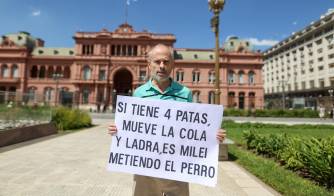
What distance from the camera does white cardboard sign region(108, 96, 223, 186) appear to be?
262 cm

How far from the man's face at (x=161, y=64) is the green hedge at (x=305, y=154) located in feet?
14.7

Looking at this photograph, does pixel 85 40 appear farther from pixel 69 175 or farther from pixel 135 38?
pixel 69 175

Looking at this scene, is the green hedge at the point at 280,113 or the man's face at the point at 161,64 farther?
the green hedge at the point at 280,113

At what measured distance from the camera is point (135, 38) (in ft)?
174

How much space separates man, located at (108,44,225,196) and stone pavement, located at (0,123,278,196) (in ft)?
8.15

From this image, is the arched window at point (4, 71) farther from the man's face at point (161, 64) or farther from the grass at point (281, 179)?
the man's face at point (161, 64)

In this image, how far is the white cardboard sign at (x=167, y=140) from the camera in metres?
Answer: 2.62

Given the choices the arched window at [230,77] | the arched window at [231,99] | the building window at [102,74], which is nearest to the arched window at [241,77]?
the arched window at [230,77]

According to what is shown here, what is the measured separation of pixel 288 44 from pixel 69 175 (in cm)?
8172

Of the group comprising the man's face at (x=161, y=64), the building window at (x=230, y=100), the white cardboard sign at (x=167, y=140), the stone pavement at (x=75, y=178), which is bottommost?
the stone pavement at (x=75, y=178)

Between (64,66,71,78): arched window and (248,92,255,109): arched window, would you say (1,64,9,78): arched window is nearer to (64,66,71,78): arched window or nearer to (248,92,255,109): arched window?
(64,66,71,78): arched window

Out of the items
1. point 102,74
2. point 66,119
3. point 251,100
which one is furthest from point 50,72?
point 251,100

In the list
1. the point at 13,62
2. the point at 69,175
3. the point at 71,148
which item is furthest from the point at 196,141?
the point at 13,62

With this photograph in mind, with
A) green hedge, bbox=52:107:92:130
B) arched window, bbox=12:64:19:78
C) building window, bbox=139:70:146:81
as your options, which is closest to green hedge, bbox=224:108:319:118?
building window, bbox=139:70:146:81
